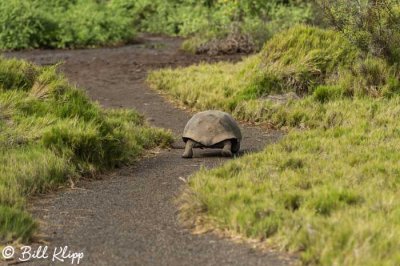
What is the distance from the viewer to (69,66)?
16.2m

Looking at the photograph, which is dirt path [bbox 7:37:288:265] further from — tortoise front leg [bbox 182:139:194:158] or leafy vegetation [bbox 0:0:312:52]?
leafy vegetation [bbox 0:0:312:52]

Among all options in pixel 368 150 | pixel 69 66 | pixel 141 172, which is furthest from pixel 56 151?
pixel 69 66

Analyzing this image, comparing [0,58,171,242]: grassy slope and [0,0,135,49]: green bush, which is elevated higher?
[0,58,171,242]: grassy slope

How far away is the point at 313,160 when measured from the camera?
6621mm

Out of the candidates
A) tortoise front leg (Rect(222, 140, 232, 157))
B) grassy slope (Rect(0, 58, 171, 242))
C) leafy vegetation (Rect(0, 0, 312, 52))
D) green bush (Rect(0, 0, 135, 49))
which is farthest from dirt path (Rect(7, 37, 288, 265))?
green bush (Rect(0, 0, 135, 49))

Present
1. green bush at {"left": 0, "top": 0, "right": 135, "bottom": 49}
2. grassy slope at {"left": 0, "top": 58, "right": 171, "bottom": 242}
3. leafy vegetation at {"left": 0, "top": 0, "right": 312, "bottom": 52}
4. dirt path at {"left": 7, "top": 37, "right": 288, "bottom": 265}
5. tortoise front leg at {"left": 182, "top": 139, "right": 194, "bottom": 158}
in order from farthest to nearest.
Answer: green bush at {"left": 0, "top": 0, "right": 135, "bottom": 49}, leafy vegetation at {"left": 0, "top": 0, "right": 312, "bottom": 52}, tortoise front leg at {"left": 182, "top": 139, "right": 194, "bottom": 158}, grassy slope at {"left": 0, "top": 58, "right": 171, "bottom": 242}, dirt path at {"left": 7, "top": 37, "right": 288, "bottom": 265}

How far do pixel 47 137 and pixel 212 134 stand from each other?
1744 millimetres

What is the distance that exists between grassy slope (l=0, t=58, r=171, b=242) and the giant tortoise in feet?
2.07

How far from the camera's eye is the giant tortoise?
7.93m

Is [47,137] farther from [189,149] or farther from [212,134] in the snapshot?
[212,134]

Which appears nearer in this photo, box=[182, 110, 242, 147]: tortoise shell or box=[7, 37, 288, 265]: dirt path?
box=[7, 37, 288, 265]: dirt path

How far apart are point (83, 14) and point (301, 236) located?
1698cm

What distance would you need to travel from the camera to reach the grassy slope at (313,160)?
468 centimetres

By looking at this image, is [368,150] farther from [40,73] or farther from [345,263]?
[40,73]
